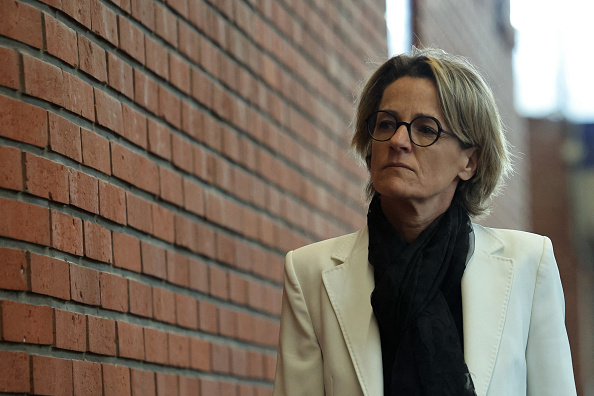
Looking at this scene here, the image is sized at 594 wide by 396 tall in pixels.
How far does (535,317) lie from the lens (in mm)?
3156

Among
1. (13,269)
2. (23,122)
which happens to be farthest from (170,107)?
(13,269)

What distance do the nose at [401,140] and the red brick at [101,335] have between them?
1.00m

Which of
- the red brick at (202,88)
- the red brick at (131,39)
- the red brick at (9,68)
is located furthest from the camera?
the red brick at (202,88)

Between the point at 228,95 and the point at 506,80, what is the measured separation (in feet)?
24.9

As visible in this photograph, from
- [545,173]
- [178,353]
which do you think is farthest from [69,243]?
[545,173]

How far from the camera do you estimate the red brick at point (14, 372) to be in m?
2.76

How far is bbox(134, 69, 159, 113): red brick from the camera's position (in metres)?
3.65

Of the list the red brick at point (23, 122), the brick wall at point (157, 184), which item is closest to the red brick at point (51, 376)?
the brick wall at point (157, 184)

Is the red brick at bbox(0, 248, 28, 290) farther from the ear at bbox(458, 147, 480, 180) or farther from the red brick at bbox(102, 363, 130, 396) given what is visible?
the ear at bbox(458, 147, 480, 180)

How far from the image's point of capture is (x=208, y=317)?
13.4ft

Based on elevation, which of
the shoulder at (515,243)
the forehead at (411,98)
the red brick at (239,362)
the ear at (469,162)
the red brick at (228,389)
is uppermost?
the forehead at (411,98)

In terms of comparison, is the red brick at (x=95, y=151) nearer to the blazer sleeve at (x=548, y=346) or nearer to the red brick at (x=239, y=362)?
the red brick at (x=239, y=362)

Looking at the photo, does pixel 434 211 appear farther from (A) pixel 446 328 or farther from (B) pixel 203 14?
(B) pixel 203 14

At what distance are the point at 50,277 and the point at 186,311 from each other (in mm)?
990
